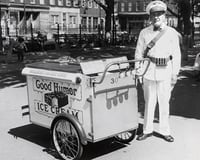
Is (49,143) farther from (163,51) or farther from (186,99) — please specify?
(186,99)

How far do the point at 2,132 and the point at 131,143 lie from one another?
2.39 m

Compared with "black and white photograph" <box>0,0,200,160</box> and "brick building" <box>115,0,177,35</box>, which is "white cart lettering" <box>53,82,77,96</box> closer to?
"black and white photograph" <box>0,0,200,160</box>

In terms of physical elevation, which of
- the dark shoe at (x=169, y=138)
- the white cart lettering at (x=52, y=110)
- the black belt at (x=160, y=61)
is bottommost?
the dark shoe at (x=169, y=138)

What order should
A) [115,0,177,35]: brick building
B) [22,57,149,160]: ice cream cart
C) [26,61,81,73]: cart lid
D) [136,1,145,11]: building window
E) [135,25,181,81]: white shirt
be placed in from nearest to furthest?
[22,57,149,160]: ice cream cart → [26,61,81,73]: cart lid → [135,25,181,81]: white shirt → [136,1,145,11]: building window → [115,0,177,35]: brick building

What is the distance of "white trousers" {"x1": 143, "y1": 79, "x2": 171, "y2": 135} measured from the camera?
5.61 metres

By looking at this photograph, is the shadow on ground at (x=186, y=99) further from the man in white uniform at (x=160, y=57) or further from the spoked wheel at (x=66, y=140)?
the spoked wheel at (x=66, y=140)

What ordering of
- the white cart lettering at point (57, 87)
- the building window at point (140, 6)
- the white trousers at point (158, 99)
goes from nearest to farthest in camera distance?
the white cart lettering at point (57, 87) < the white trousers at point (158, 99) < the building window at point (140, 6)

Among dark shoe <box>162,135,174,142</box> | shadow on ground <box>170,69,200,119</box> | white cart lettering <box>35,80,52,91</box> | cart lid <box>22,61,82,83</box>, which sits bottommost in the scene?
shadow on ground <box>170,69,200,119</box>

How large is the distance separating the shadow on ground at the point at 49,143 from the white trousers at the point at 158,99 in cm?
58

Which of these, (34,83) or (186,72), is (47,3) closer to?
(186,72)

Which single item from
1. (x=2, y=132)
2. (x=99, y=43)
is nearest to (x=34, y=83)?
(x=2, y=132)

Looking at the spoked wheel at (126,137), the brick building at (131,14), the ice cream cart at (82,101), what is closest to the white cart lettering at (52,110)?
the ice cream cart at (82,101)

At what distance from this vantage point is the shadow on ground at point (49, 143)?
546 cm

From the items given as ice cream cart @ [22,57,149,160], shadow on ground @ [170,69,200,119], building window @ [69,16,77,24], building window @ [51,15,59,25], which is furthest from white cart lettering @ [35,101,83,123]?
building window @ [69,16,77,24]
